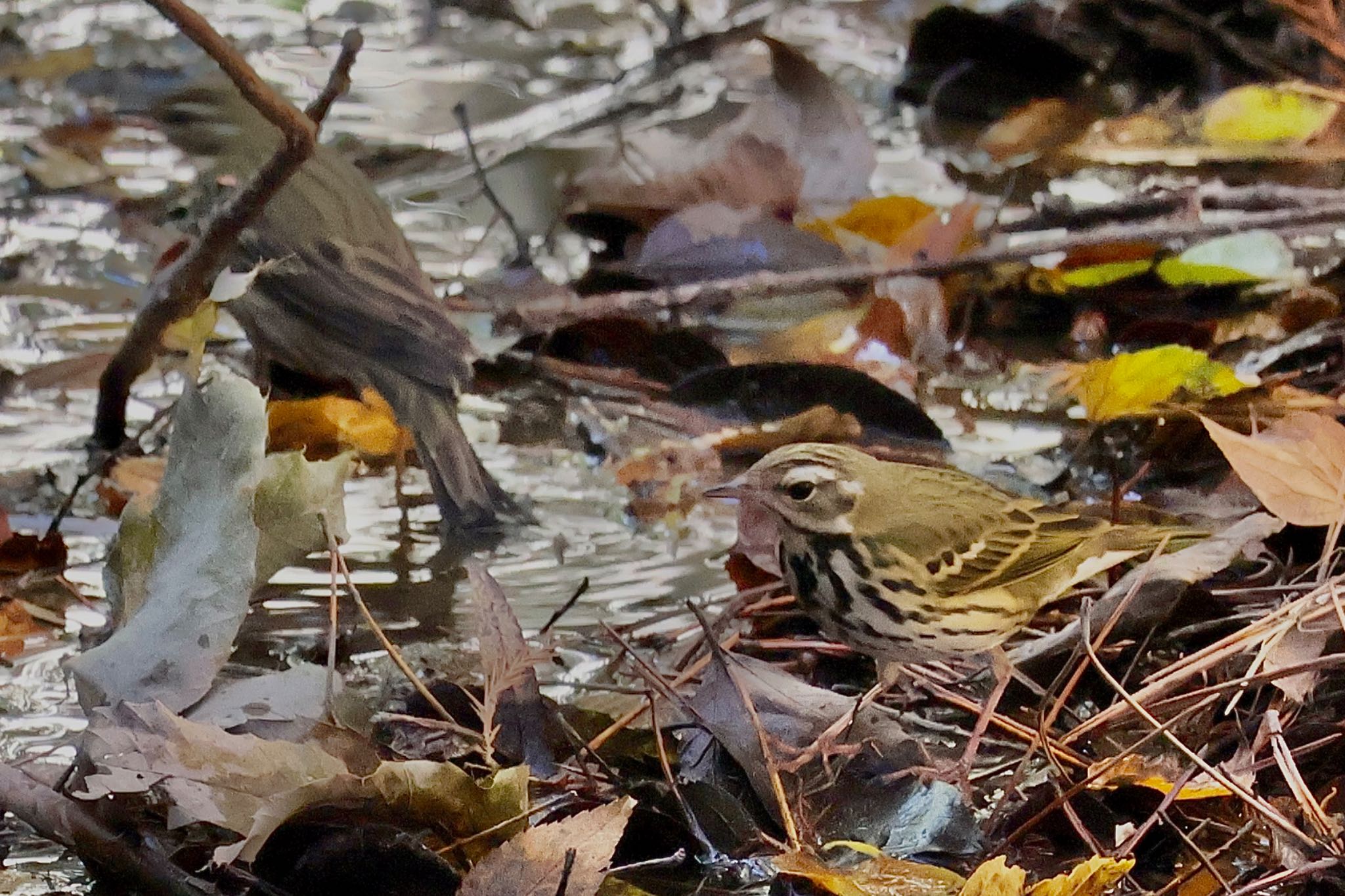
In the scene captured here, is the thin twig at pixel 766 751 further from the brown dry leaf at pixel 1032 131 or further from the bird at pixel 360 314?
the brown dry leaf at pixel 1032 131

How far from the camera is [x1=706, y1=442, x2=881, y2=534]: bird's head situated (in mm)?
2170

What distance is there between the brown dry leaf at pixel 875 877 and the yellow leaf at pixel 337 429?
1.74 meters

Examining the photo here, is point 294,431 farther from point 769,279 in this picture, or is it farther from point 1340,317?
point 1340,317

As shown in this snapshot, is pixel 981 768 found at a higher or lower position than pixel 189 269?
lower

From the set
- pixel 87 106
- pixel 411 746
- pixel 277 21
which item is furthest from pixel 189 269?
pixel 277 21

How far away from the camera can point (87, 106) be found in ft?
19.8

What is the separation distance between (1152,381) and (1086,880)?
1737 millimetres

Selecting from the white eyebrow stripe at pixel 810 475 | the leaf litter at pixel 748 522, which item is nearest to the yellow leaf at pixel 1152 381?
the leaf litter at pixel 748 522

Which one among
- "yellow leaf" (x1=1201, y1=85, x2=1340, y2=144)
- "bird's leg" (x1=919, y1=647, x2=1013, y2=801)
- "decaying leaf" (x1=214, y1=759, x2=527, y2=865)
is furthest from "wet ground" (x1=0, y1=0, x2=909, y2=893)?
"yellow leaf" (x1=1201, y1=85, x2=1340, y2=144)

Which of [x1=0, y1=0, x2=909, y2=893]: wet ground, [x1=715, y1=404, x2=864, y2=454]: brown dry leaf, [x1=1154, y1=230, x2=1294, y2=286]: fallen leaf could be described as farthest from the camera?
[x1=1154, y1=230, x2=1294, y2=286]: fallen leaf

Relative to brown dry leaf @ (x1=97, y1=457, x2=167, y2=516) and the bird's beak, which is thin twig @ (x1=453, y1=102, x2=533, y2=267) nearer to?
brown dry leaf @ (x1=97, y1=457, x2=167, y2=516)

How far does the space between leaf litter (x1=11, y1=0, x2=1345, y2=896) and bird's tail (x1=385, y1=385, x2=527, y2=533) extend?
8 centimetres

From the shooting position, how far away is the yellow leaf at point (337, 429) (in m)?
3.13

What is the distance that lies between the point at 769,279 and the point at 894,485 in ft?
5.48
